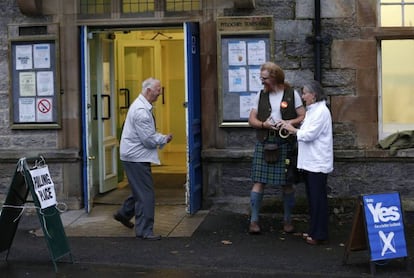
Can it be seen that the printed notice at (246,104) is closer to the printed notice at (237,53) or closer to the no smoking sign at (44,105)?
the printed notice at (237,53)

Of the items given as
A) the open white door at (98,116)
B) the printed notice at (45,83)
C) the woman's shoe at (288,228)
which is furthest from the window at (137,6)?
the woman's shoe at (288,228)

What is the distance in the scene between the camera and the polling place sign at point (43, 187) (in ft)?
21.8

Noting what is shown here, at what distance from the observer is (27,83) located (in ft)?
30.7

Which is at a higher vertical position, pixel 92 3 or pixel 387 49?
pixel 92 3

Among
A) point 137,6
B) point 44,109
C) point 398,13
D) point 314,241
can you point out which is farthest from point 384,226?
point 44,109

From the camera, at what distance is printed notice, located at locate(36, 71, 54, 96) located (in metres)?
9.28

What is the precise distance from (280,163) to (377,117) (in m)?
1.73

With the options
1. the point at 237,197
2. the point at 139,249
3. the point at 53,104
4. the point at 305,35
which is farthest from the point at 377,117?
the point at 53,104

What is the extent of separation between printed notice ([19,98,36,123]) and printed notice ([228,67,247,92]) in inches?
102

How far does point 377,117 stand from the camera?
8750 millimetres

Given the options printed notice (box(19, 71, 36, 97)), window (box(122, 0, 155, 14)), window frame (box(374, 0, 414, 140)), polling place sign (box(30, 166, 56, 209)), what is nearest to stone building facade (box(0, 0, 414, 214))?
window frame (box(374, 0, 414, 140))

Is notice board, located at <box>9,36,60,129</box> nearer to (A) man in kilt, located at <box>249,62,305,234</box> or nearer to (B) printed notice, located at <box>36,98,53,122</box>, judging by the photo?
(B) printed notice, located at <box>36,98,53,122</box>

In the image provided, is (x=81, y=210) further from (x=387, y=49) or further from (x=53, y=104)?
(x=387, y=49)

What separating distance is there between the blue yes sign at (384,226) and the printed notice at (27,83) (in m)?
4.85
